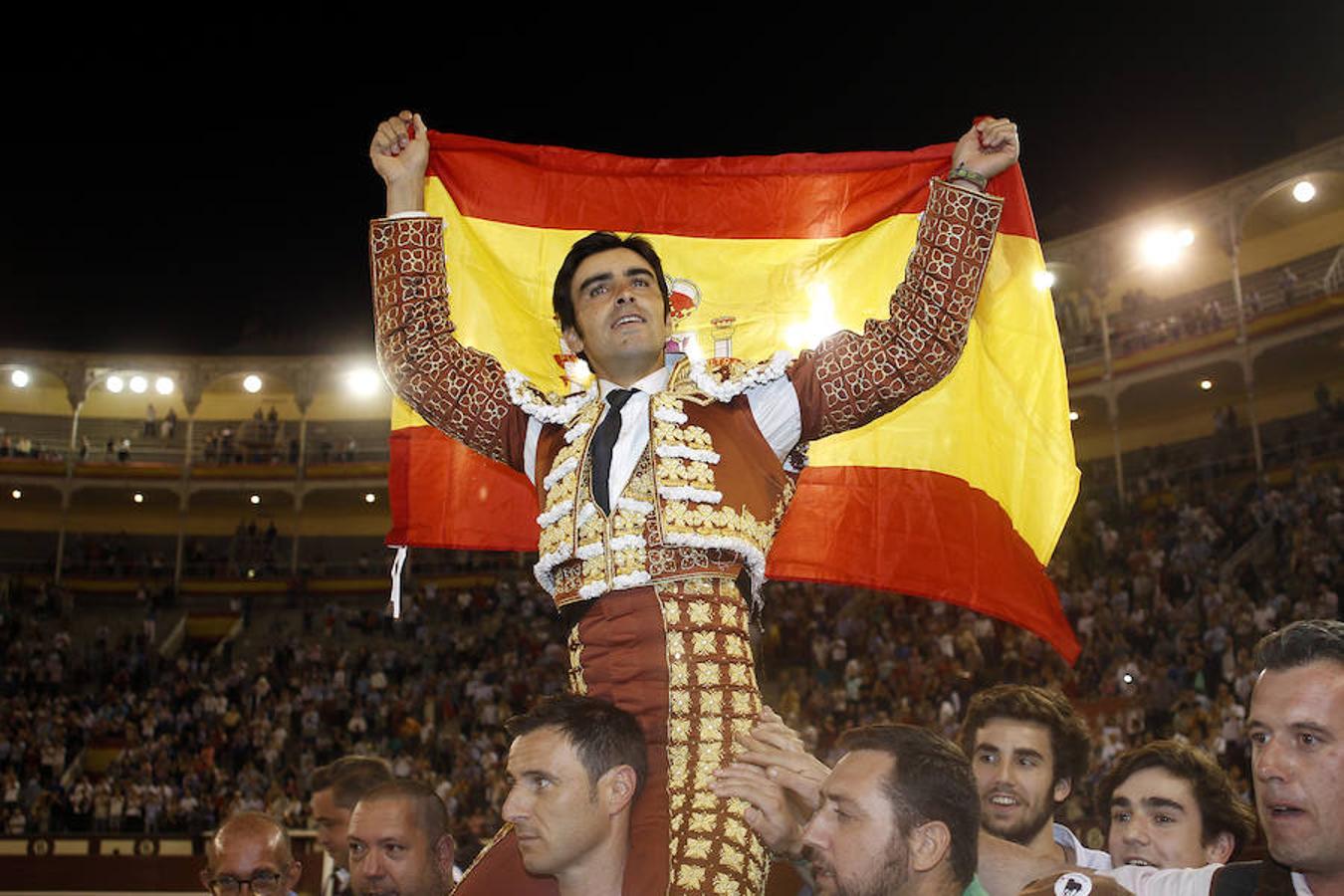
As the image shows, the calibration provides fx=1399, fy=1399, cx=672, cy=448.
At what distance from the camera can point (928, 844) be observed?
7.79 feet

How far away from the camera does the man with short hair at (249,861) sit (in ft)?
14.2

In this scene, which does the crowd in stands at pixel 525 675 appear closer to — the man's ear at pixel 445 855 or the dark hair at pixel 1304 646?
the man's ear at pixel 445 855

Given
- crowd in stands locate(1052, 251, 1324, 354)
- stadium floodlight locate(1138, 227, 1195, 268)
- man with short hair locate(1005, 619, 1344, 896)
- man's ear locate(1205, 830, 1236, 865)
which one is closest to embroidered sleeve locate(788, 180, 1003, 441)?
man with short hair locate(1005, 619, 1344, 896)

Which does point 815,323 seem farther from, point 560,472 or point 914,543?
point 560,472

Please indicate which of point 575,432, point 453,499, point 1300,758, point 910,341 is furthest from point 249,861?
point 1300,758

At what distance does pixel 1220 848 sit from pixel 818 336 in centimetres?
175

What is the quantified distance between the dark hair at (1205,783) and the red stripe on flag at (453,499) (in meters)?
1.76

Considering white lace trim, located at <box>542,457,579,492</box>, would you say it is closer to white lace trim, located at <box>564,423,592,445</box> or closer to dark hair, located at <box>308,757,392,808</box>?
white lace trim, located at <box>564,423,592,445</box>

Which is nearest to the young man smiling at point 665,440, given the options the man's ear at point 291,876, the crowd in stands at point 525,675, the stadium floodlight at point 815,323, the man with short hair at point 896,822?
the man with short hair at point 896,822

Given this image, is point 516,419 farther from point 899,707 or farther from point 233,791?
point 233,791

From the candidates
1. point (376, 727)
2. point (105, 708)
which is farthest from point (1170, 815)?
point (105, 708)

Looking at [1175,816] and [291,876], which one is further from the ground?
[1175,816]

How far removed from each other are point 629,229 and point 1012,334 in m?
1.22

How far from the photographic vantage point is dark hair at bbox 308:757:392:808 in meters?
4.97
